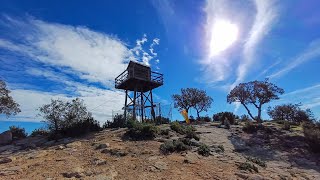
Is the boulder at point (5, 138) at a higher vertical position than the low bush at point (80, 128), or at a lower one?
lower

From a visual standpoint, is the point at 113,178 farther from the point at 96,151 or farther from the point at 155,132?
the point at 155,132

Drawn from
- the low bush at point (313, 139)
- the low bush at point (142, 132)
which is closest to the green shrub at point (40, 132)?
the low bush at point (142, 132)

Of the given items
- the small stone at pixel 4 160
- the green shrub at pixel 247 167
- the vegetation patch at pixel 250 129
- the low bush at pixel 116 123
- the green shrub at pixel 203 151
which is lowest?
the green shrub at pixel 247 167

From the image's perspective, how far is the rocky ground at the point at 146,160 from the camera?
12.9m

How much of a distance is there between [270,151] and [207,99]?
25940mm

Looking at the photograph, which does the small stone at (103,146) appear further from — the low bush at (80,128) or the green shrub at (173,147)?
the low bush at (80,128)

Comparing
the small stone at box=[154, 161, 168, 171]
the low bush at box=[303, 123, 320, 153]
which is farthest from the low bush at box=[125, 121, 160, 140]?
the low bush at box=[303, 123, 320, 153]

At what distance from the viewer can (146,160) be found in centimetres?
1468

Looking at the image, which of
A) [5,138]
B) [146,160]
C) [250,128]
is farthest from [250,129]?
[5,138]

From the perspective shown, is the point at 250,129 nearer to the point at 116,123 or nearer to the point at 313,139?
the point at 313,139

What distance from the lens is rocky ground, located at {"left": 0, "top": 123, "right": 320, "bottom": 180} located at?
12.9 metres

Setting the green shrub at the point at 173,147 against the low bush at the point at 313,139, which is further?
the low bush at the point at 313,139

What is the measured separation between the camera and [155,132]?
68.5 ft

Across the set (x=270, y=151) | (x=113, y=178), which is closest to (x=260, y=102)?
(x=270, y=151)
